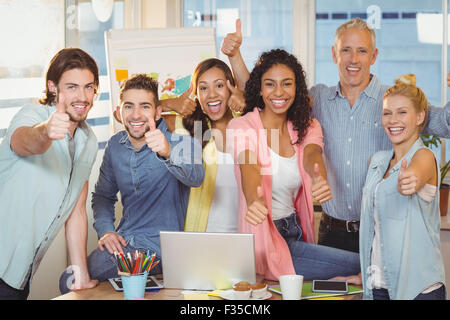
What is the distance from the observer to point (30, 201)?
68.2 inches

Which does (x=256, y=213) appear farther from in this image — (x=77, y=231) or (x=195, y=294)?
(x=77, y=231)

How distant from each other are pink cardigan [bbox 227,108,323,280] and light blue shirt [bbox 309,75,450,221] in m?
0.09

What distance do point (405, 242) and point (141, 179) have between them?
0.89m

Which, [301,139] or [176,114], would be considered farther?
[176,114]

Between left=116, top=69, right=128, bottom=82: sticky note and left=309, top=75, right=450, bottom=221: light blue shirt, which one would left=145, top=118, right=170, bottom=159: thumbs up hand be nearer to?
left=309, top=75, right=450, bottom=221: light blue shirt

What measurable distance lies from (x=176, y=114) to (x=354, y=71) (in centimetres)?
69

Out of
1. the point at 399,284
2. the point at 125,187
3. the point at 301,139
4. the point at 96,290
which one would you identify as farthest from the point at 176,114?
the point at 399,284

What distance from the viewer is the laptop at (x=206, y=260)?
155 cm

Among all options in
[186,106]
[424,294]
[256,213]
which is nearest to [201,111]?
[186,106]

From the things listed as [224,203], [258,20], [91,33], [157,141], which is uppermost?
[258,20]

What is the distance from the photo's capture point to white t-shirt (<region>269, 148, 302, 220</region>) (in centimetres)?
197

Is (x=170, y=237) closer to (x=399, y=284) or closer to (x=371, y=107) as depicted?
(x=399, y=284)

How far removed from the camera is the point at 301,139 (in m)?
1.97
